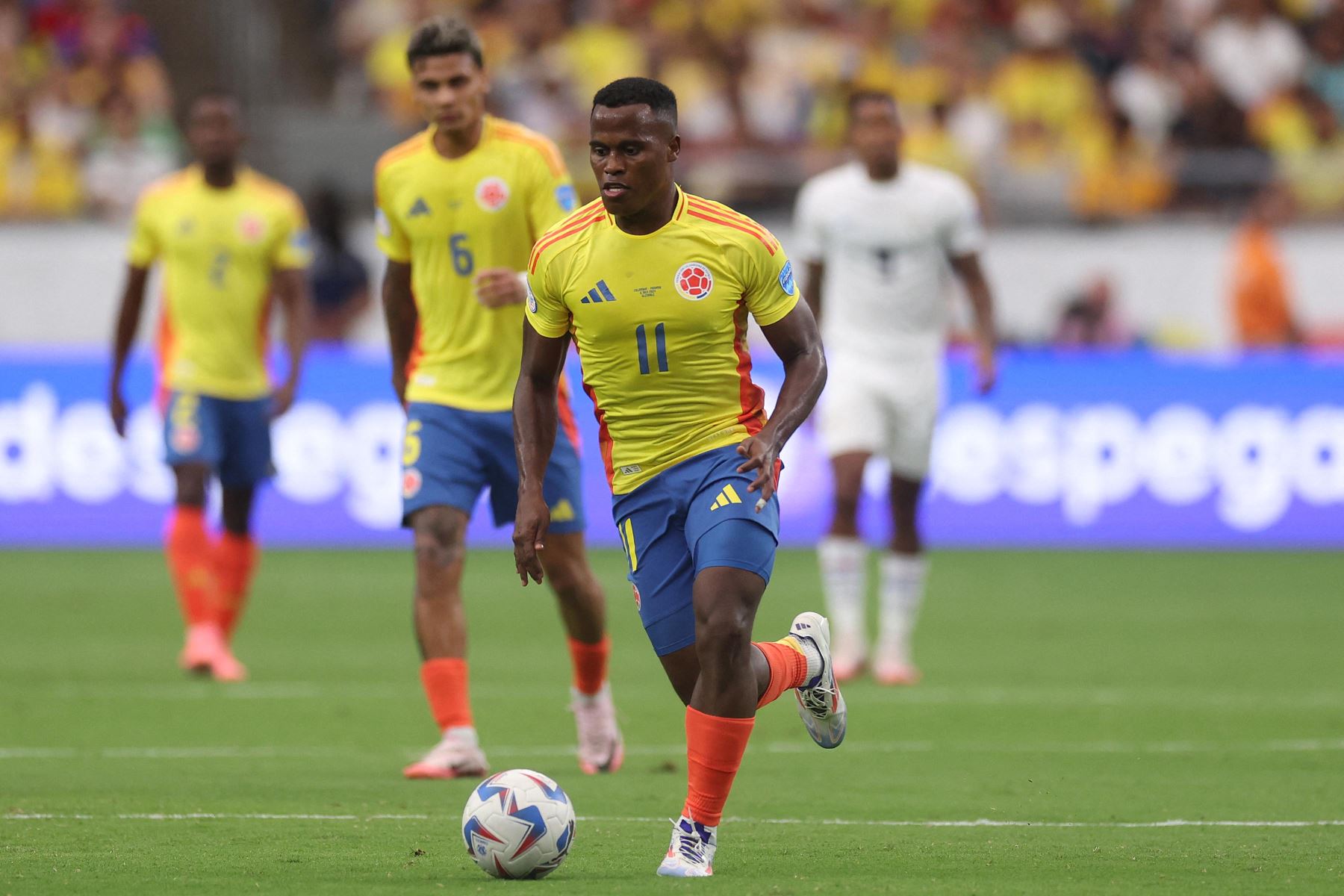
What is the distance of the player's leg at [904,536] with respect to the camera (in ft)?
34.5

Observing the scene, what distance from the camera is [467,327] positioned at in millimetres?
7785

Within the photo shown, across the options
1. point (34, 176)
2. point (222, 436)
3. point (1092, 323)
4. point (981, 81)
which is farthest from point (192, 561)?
point (981, 81)

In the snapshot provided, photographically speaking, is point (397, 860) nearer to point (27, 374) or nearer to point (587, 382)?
point (587, 382)

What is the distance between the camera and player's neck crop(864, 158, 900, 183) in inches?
414

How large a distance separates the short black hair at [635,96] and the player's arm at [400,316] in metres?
2.26

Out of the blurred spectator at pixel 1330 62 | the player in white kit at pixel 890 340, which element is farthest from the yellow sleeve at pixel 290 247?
the blurred spectator at pixel 1330 62

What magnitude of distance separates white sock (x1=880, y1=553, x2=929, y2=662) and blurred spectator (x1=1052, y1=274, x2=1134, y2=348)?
8.40 metres

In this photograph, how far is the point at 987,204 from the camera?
19.6 metres

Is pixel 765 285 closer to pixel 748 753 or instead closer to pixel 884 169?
pixel 748 753

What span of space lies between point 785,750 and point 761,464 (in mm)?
2962

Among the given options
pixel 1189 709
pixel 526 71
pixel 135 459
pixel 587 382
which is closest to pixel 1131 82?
pixel 526 71

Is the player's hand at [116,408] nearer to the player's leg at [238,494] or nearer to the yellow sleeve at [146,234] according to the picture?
the player's leg at [238,494]

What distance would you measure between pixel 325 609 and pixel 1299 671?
5885mm

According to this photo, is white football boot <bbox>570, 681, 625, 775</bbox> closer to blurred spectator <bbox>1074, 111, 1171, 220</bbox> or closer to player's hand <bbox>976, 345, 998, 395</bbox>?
player's hand <bbox>976, 345, 998, 395</bbox>
